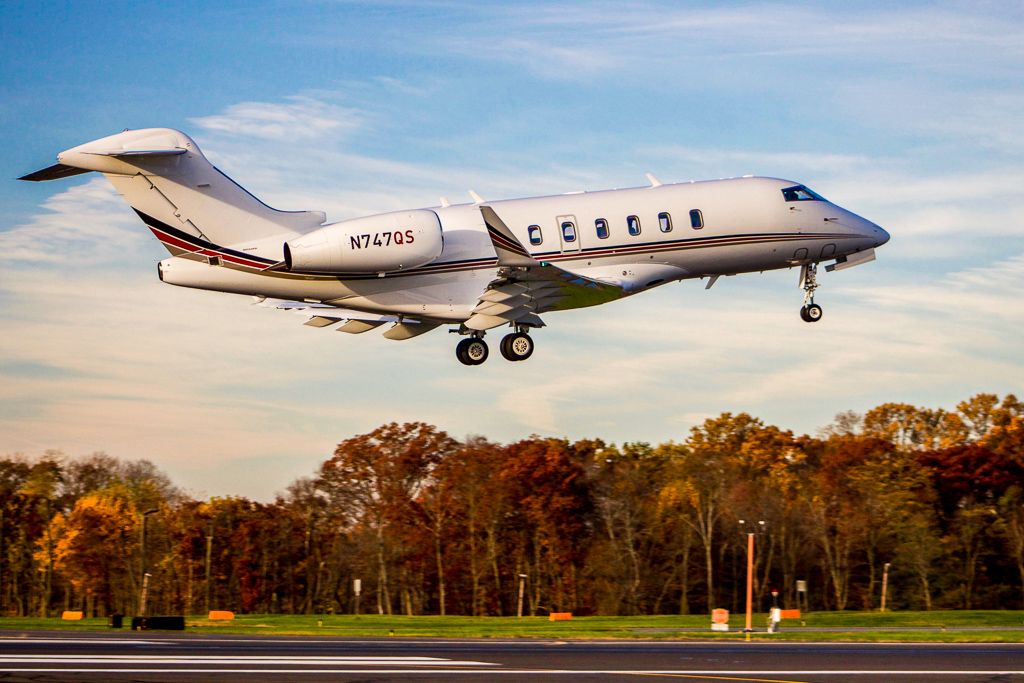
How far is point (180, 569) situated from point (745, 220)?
59949 mm

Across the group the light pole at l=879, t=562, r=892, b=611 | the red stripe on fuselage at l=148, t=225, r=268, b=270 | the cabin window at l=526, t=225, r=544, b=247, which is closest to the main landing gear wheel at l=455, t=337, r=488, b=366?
the cabin window at l=526, t=225, r=544, b=247

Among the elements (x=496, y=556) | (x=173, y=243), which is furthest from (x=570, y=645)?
(x=496, y=556)

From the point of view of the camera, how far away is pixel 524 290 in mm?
31828

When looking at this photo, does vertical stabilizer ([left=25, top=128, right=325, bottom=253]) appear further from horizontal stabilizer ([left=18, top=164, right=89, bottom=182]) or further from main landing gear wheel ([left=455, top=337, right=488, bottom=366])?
main landing gear wheel ([left=455, top=337, right=488, bottom=366])

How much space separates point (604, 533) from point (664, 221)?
42.1 metres

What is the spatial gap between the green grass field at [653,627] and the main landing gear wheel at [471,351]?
8.41 metres

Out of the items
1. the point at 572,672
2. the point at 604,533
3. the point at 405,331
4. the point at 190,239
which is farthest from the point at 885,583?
the point at 572,672

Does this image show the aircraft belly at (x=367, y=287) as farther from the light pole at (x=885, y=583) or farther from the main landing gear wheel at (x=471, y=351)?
the light pole at (x=885, y=583)

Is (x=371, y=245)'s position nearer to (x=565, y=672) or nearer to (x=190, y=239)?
(x=190, y=239)

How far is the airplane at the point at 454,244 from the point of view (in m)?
30.6

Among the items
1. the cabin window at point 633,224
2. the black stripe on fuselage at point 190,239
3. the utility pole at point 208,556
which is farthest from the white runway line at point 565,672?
the utility pole at point 208,556

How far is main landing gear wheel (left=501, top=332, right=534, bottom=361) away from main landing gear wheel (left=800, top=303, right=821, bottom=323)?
869 cm

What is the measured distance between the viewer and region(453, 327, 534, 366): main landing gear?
110ft

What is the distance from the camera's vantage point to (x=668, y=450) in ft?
272
